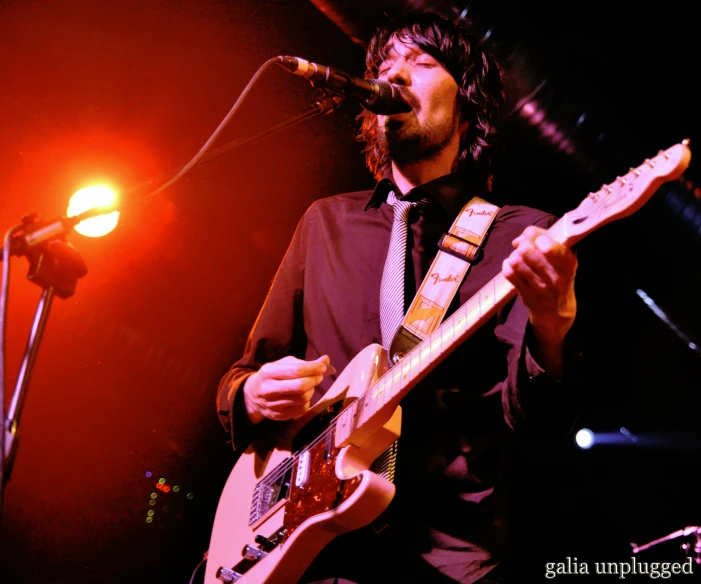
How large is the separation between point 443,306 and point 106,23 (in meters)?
2.40

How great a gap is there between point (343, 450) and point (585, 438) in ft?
13.0

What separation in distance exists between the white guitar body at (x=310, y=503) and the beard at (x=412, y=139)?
Answer: 973mm

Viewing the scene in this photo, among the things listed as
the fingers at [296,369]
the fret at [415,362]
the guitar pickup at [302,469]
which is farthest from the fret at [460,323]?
the guitar pickup at [302,469]

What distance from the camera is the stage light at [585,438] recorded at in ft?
14.9

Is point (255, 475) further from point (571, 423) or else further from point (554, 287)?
point (554, 287)

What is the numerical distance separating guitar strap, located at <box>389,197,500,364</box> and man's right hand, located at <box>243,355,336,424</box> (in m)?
0.25

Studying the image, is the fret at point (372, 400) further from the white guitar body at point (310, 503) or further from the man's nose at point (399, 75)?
the man's nose at point (399, 75)

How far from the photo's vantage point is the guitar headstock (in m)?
1.03

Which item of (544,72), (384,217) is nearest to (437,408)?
(384,217)

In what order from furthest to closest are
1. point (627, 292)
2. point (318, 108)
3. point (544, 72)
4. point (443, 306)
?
point (627, 292)
point (544, 72)
point (318, 108)
point (443, 306)

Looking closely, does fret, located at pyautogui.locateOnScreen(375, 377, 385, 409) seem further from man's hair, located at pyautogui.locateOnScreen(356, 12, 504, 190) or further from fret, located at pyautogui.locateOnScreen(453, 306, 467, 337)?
man's hair, located at pyautogui.locateOnScreen(356, 12, 504, 190)

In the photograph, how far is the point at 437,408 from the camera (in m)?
1.48

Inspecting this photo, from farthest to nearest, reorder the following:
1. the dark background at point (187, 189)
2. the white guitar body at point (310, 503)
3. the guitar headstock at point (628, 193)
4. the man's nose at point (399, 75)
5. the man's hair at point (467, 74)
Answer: the dark background at point (187, 189) < the man's hair at point (467, 74) < the man's nose at point (399, 75) < the white guitar body at point (310, 503) < the guitar headstock at point (628, 193)

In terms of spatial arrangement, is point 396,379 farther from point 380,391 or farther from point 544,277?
point 544,277
